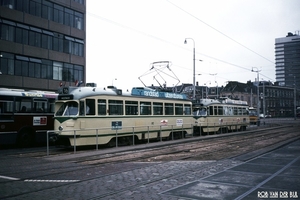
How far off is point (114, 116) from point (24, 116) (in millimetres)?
5253

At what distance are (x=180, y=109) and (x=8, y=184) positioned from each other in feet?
57.9

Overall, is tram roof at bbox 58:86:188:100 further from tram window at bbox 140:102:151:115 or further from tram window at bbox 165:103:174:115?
tram window at bbox 165:103:174:115

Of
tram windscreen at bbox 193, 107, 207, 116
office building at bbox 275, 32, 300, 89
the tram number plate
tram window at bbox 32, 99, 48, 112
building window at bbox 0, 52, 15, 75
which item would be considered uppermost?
office building at bbox 275, 32, 300, 89

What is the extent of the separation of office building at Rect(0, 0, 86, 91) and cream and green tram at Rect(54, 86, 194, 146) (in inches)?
650

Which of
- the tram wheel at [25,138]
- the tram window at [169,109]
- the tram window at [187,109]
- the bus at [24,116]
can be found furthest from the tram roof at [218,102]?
the tram wheel at [25,138]

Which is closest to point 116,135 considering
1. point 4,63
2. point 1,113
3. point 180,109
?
point 1,113

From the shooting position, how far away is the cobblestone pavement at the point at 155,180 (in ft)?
23.9

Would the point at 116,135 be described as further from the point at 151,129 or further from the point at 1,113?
the point at 1,113

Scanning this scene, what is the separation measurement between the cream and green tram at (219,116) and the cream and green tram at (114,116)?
4.88 meters

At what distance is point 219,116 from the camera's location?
1242 inches

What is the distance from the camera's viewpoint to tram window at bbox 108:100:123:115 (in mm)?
18112

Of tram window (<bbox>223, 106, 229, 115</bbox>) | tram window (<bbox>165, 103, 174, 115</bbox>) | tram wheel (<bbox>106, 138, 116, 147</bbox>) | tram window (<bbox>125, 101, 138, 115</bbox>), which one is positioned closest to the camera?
tram wheel (<bbox>106, 138, 116, 147</bbox>)

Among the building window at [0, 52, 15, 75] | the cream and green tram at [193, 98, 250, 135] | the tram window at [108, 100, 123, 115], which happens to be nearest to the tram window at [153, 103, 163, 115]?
the tram window at [108, 100, 123, 115]

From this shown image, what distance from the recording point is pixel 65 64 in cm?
3881
